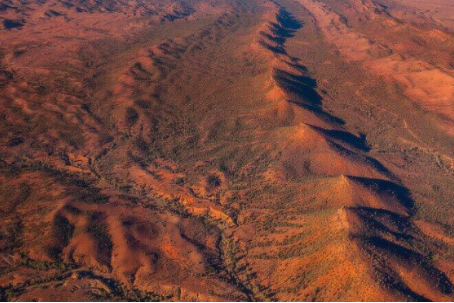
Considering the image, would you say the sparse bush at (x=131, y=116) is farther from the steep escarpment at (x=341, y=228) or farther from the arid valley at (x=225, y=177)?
the steep escarpment at (x=341, y=228)

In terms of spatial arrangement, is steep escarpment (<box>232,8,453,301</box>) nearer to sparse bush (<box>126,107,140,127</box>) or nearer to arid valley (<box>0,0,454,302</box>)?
arid valley (<box>0,0,454,302</box>)

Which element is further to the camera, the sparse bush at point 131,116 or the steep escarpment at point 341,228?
the sparse bush at point 131,116

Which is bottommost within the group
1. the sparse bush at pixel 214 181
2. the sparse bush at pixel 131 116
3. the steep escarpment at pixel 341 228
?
the sparse bush at pixel 131 116

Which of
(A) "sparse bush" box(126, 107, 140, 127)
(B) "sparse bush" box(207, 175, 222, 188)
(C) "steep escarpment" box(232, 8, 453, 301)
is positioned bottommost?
(A) "sparse bush" box(126, 107, 140, 127)

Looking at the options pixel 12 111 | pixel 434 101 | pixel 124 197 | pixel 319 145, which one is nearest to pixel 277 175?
pixel 319 145

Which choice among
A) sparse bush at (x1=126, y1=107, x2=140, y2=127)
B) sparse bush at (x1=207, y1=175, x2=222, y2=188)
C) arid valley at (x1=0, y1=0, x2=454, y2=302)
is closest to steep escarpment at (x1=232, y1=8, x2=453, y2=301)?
arid valley at (x1=0, y1=0, x2=454, y2=302)

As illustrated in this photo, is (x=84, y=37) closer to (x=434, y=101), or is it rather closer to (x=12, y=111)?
(x=12, y=111)

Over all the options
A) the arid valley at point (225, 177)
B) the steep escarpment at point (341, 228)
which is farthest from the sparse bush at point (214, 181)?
the steep escarpment at point (341, 228)

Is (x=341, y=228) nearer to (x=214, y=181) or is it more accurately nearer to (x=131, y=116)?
(x=214, y=181)
